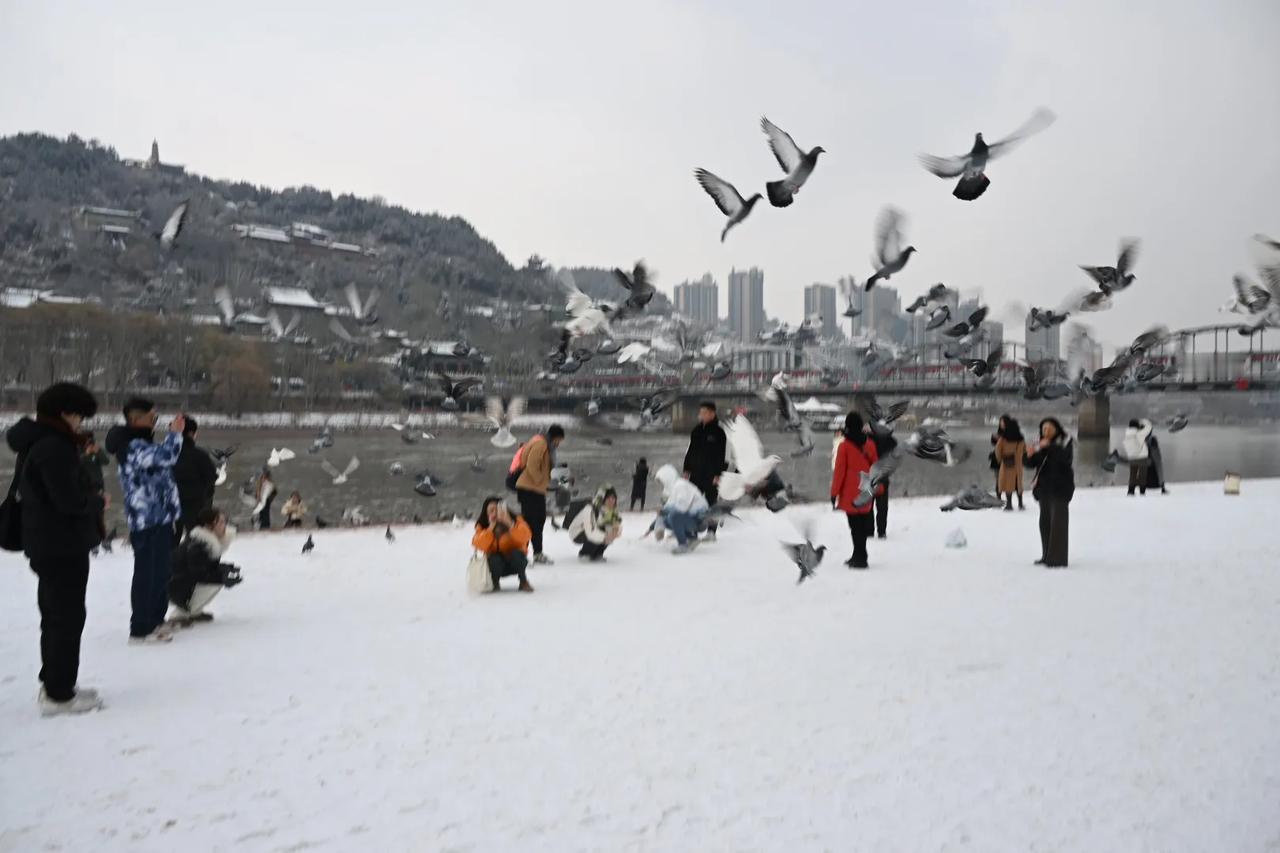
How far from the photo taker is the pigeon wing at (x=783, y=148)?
247 inches

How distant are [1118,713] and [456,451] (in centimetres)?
3313

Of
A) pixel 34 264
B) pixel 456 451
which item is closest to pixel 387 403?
pixel 456 451

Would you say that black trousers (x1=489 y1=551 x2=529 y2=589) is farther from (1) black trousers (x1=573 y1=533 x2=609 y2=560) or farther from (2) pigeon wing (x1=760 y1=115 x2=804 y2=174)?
(2) pigeon wing (x1=760 y1=115 x2=804 y2=174)

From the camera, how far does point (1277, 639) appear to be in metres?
4.40

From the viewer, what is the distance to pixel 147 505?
4.18 meters

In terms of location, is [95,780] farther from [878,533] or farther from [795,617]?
[878,533]

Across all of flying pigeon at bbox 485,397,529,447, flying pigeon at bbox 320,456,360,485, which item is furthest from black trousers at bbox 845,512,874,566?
flying pigeon at bbox 320,456,360,485

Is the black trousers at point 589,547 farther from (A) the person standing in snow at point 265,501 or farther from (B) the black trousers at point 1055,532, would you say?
(A) the person standing in snow at point 265,501

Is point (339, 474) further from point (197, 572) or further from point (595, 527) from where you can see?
point (197, 572)

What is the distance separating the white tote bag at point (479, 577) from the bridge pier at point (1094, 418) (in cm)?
3377

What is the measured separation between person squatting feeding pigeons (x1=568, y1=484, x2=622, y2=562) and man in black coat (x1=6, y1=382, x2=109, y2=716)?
386 cm

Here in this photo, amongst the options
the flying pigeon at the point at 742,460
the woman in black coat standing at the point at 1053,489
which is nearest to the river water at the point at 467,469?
the flying pigeon at the point at 742,460

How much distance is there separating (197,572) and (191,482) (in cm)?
64

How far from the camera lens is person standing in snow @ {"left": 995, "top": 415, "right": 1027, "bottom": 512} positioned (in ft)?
32.1
